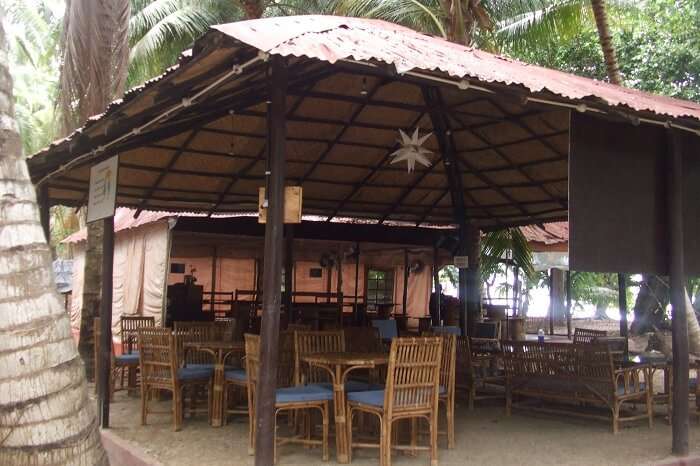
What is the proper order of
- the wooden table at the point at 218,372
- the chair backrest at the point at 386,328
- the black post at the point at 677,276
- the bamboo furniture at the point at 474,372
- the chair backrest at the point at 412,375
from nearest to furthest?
the chair backrest at the point at 412,375, the black post at the point at 677,276, the wooden table at the point at 218,372, the bamboo furniture at the point at 474,372, the chair backrest at the point at 386,328

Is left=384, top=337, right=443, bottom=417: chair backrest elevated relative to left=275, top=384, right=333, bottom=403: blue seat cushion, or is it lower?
elevated

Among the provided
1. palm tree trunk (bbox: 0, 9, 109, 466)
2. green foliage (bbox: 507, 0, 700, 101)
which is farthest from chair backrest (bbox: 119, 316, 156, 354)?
green foliage (bbox: 507, 0, 700, 101)

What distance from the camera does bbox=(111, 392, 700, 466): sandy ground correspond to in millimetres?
5777

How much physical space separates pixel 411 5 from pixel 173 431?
9.11 metres

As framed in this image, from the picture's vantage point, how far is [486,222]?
39.9ft

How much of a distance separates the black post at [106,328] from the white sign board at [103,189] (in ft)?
0.54

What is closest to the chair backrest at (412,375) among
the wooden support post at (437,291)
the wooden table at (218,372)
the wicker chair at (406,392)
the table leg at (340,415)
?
the wicker chair at (406,392)

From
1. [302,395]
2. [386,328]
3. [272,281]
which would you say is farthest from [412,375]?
[386,328]

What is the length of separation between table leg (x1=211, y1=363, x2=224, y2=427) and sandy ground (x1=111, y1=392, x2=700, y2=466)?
0.11 m

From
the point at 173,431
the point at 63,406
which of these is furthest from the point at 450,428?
the point at 63,406

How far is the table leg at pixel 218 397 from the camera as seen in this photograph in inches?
270

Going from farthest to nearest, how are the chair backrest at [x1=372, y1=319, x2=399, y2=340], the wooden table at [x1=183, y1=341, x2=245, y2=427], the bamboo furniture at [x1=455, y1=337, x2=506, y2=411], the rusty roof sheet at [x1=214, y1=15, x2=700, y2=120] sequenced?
1. the chair backrest at [x1=372, y1=319, x2=399, y2=340]
2. the bamboo furniture at [x1=455, y1=337, x2=506, y2=411]
3. the wooden table at [x1=183, y1=341, x2=245, y2=427]
4. the rusty roof sheet at [x1=214, y1=15, x2=700, y2=120]

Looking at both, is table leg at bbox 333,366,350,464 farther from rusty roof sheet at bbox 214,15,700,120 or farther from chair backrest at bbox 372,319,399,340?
chair backrest at bbox 372,319,399,340

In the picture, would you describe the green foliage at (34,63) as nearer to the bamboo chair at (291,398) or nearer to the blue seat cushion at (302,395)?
the bamboo chair at (291,398)
